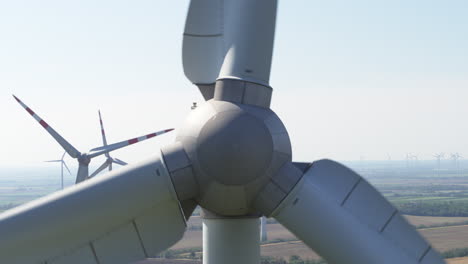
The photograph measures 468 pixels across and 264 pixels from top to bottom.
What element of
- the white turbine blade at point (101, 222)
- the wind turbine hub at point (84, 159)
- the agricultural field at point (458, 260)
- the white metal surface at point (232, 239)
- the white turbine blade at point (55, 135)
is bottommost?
the agricultural field at point (458, 260)

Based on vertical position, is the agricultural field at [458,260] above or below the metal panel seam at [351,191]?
below

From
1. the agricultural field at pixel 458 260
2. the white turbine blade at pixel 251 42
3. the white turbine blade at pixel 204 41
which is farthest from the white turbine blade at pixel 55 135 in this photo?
the agricultural field at pixel 458 260

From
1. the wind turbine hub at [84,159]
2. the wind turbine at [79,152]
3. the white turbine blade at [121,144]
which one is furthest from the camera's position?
the wind turbine hub at [84,159]

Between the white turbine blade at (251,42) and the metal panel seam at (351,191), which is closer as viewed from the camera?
the metal panel seam at (351,191)

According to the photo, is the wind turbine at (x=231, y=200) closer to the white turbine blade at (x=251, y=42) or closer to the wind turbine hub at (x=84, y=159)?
the white turbine blade at (x=251, y=42)

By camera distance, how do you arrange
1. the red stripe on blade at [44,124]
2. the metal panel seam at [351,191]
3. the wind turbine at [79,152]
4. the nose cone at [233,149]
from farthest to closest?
the red stripe on blade at [44,124] → the wind turbine at [79,152] → the metal panel seam at [351,191] → the nose cone at [233,149]

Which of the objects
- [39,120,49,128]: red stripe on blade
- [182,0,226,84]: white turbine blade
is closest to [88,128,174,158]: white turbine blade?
[39,120,49,128]: red stripe on blade

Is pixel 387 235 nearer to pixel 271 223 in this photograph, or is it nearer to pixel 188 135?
pixel 188 135
